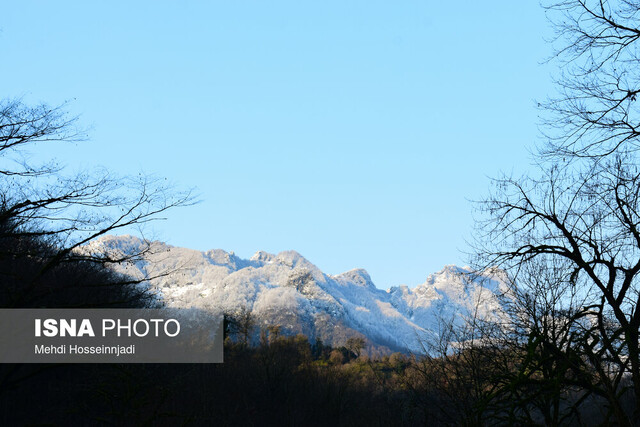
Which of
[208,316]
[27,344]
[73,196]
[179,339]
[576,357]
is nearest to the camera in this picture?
[576,357]

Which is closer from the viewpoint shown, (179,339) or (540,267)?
(540,267)

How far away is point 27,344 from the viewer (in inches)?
710

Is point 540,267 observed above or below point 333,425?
above

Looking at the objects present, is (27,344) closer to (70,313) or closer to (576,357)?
(70,313)

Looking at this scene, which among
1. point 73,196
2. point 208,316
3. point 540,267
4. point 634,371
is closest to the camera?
point 634,371

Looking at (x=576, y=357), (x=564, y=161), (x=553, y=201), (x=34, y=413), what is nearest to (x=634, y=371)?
(x=576, y=357)

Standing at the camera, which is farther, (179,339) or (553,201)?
(179,339)

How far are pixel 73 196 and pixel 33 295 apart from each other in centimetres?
224

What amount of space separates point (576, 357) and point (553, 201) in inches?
309

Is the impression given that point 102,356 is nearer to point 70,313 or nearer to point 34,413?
point 34,413

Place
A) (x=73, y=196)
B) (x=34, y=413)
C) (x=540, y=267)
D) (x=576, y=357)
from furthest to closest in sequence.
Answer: (x=34, y=413) → (x=540, y=267) → (x=73, y=196) → (x=576, y=357)

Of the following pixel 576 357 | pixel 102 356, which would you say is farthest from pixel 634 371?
pixel 102 356

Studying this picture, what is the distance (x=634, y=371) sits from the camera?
412 cm

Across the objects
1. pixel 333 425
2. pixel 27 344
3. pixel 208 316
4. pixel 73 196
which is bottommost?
pixel 333 425
